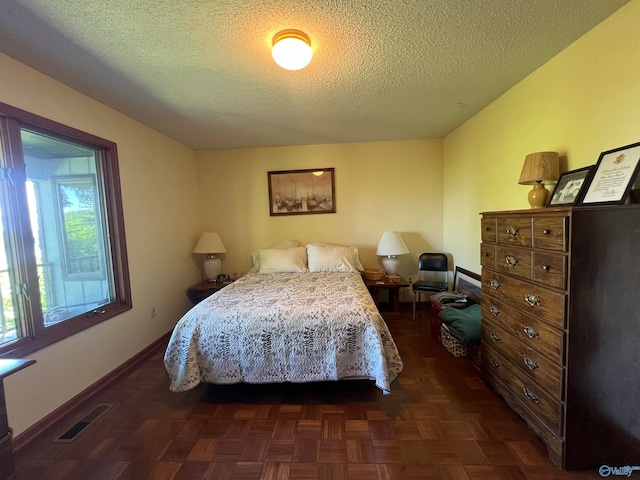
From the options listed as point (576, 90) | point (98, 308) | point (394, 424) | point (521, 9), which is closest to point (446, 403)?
point (394, 424)

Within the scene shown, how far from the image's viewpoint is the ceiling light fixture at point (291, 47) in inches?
57.9

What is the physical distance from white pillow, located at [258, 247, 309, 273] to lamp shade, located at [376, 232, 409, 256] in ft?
3.23

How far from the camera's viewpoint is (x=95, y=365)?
2100mm

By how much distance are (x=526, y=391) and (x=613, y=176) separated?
1.23 meters

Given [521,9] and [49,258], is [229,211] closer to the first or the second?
[49,258]

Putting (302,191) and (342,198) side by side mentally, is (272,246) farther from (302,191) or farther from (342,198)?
(342,198)

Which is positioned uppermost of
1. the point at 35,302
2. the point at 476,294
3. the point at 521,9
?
the point at 521,9

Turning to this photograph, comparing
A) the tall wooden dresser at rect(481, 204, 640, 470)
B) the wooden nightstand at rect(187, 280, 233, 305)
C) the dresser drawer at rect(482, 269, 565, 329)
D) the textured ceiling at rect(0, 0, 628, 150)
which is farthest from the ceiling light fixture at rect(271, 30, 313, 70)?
the wooden nightstand at rect(187, 280, 233, 305)

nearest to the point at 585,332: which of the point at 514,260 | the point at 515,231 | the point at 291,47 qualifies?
the point at 514,260

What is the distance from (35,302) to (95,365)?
69 cm

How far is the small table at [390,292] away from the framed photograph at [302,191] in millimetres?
1152

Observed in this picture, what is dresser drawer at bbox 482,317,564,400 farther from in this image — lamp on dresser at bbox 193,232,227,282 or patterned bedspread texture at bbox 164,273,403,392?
lamp on dresser at bbox 193,232,227,282

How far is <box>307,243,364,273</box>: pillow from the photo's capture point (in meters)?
3.30

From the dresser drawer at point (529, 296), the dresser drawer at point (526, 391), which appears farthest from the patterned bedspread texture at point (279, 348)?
the dresser drawer at point (529, 296)
